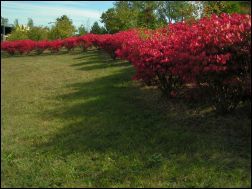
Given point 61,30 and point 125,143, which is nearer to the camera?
point 125,143

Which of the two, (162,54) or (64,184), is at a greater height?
(162,54)

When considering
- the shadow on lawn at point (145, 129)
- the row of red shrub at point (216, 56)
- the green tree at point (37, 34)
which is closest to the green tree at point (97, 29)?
the green tree at point (37, 34)

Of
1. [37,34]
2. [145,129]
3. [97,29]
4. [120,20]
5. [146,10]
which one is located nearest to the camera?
[145,129]

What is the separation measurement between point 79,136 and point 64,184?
1948mm

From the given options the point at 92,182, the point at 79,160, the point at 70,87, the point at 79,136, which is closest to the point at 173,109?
the point at 79,136

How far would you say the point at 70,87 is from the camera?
13188 mm

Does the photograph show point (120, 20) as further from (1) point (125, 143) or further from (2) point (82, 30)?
(1) point (125, 143)

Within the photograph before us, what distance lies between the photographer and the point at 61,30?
45562 millimetres

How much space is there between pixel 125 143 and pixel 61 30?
40.3 meters

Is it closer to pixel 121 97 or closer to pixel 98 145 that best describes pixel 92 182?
pixel 98 145

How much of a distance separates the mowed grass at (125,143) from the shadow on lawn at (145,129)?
1 centimetres

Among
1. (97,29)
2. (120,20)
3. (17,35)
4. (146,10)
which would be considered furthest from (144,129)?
(97,29)

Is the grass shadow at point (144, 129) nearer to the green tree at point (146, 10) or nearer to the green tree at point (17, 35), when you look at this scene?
the green tree at point (17, 35)

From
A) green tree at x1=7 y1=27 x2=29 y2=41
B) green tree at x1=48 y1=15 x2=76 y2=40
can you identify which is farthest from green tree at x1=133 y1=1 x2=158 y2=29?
green tree at x1=7 y1=27 x2=29 y2=41
